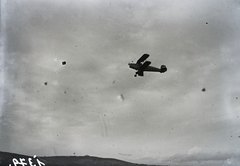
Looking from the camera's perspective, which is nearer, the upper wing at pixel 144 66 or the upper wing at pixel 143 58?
the upper wing at pixel 143 58

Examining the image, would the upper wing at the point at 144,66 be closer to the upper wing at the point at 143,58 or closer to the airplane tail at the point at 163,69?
the upper wing at the point at 143,58

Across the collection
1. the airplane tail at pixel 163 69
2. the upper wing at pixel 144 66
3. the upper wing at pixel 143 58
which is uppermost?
the airplane tail at pixel 163 69

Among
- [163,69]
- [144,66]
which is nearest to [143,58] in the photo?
[144,66]

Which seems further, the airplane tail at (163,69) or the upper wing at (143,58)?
the airplane tail at (163,69)

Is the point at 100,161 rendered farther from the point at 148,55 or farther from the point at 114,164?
the point at 148,55

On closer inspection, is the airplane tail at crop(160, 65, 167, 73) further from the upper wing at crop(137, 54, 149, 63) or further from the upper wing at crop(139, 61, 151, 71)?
the upper wing at crop(137, 54, 149, 63)

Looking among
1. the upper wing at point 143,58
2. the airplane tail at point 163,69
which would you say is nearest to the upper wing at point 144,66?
the upper wing at point 143,58

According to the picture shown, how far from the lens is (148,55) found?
107ft

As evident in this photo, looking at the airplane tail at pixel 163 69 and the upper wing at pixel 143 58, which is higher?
the airplane tail at pixel 163 69

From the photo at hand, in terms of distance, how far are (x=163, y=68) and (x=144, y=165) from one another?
531 ft

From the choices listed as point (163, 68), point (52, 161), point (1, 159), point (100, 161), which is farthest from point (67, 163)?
point (163, 68)

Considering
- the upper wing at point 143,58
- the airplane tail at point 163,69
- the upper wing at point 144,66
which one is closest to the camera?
the upper wing at point 143,58

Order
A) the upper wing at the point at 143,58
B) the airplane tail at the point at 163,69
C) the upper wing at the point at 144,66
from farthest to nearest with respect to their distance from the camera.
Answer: the airplane tail at the point at 163,69
the upper wing at the point at 144,66
the upper wing at the point at 143,58

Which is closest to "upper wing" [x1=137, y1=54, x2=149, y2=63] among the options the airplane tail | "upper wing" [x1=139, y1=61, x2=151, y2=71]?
"upper wing" [x1=139, y1=61, x2=151, y2=71]
